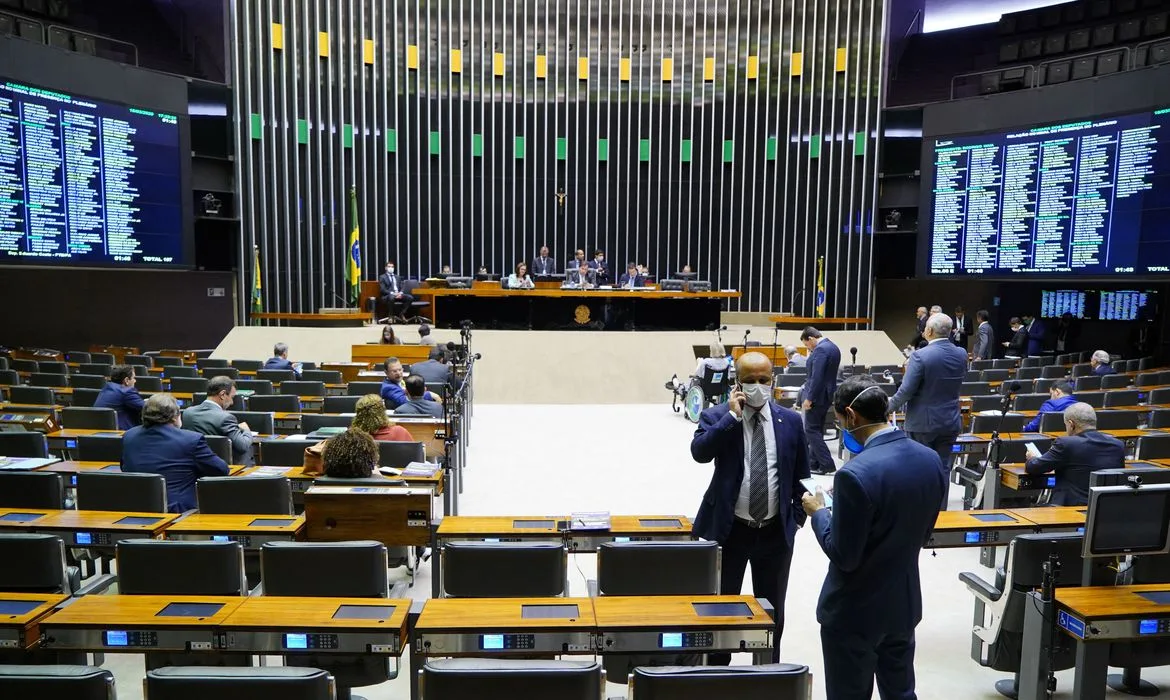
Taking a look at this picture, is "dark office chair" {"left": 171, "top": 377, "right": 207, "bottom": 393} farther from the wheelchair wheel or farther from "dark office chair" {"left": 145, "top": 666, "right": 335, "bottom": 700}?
"dark office chair" {"left": 145, "top": 666, "right": 335, "bottom": 700}

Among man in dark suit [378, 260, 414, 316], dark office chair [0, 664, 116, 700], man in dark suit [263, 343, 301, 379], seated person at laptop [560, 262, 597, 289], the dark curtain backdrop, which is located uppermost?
the dark curtain backdrop

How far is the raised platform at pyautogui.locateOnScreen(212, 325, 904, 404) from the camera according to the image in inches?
484

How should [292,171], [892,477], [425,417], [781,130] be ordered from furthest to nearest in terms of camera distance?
[781,130], [292,171], [425,417], [892,477]

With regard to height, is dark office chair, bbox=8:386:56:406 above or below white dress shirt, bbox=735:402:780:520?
below

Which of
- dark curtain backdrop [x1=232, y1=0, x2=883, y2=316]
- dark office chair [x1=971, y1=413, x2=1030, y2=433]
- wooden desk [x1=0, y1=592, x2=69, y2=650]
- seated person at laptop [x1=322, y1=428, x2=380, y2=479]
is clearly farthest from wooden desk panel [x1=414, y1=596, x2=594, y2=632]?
dark curtain backdrop [x1=232, y1=0, x2=883, y2=316]

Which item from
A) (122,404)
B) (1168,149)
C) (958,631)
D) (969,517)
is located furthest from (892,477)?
(1168,149)

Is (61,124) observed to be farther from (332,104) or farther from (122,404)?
(122,404)

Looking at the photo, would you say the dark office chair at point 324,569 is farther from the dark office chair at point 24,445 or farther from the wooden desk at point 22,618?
the dark office chair at point 24,445

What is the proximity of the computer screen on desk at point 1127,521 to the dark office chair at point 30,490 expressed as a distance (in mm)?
4651

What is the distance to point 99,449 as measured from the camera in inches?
202

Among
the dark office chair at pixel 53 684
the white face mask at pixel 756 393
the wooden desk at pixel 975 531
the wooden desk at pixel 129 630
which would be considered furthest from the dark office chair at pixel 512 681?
the wooden desk at pixel 975 531

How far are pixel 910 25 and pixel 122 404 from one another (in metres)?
18.1

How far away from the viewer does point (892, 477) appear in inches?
90.2

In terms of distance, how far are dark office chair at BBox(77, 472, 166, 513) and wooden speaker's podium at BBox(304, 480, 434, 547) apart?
967 millimetres
